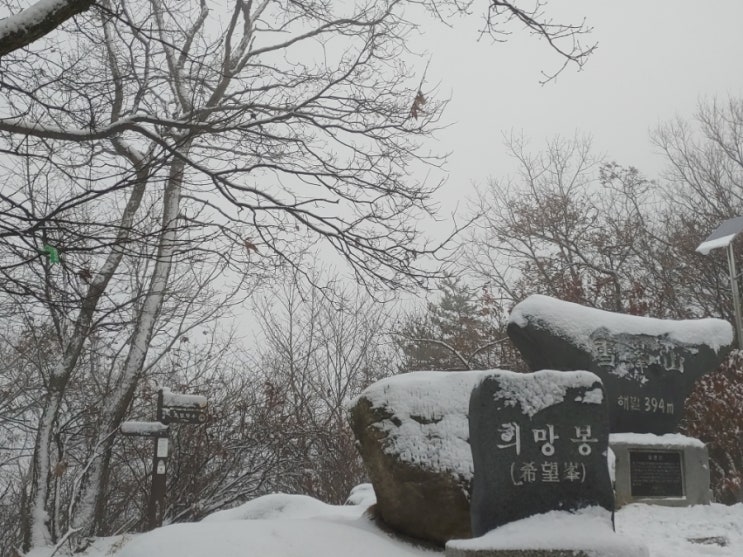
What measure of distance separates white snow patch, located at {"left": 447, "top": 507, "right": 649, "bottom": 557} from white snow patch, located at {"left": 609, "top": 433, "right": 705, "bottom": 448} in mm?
3278

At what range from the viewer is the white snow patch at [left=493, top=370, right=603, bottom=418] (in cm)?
473

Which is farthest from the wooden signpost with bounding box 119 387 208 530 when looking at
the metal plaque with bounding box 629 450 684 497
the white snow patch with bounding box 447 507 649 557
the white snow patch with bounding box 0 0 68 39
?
the white snow patch with bounding box 0 0 68 39

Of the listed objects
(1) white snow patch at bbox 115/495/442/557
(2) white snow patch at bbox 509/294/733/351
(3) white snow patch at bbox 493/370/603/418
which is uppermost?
(2) white snow patch at bbox 509/294/733/351

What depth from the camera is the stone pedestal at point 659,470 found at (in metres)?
7.55

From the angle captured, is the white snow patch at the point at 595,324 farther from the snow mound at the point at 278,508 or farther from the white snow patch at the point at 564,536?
the white snow patch at the point at 564,536

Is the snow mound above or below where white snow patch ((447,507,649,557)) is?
below

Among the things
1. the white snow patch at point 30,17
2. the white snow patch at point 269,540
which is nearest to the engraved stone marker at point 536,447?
the white snow patch at point 269,540

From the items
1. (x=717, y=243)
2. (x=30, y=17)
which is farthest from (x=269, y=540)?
(x=717, y=243)

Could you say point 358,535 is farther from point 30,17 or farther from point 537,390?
point 30,17

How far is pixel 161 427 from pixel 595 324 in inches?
221

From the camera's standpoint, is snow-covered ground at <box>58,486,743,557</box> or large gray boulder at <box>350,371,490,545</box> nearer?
snow-covered ground at <box>58,486,743,557</box>

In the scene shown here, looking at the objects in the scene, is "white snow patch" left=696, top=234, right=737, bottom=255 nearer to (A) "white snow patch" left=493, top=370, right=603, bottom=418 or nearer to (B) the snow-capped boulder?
(B) the snow-capped boulder

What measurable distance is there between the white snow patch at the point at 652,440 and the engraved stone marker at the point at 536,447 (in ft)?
10.3

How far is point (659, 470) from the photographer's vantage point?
25.4 feet
